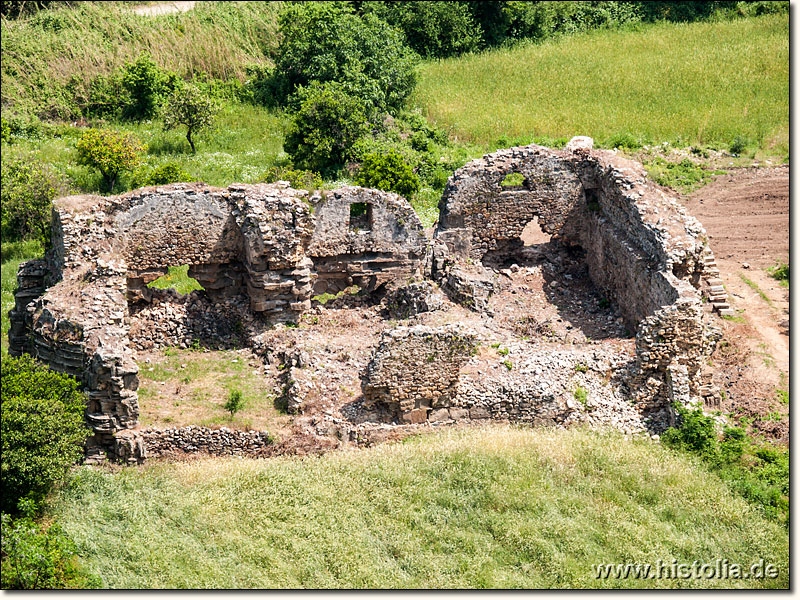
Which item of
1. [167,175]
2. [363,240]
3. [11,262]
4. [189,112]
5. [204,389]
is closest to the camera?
[204,389]

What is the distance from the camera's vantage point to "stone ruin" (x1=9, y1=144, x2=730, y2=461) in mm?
22078

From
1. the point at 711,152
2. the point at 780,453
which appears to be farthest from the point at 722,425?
the point at 711,152

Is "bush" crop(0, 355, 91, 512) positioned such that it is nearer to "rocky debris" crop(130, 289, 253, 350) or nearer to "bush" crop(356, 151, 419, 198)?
"rocky debris" crop(130, 289, 253, 350)

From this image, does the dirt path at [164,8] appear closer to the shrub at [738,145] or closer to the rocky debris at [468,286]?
the shrub at [738,145]

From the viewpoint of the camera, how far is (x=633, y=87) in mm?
43531

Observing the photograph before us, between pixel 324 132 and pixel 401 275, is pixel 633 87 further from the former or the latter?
pixel 401 275

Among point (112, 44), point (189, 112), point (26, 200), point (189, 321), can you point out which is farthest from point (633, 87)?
point (189, 321)

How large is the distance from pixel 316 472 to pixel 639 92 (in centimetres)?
2615

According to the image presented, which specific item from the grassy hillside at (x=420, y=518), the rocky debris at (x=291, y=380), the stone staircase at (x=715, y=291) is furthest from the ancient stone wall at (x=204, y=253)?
the stone staircase at (x=715, y=291)

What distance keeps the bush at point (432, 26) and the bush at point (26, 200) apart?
17.0 m

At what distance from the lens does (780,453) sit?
72.9ft

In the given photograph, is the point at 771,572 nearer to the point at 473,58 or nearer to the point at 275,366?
the point at 275,366

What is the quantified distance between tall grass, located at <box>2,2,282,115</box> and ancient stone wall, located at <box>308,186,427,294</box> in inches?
693

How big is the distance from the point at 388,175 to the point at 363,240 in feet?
23.9
